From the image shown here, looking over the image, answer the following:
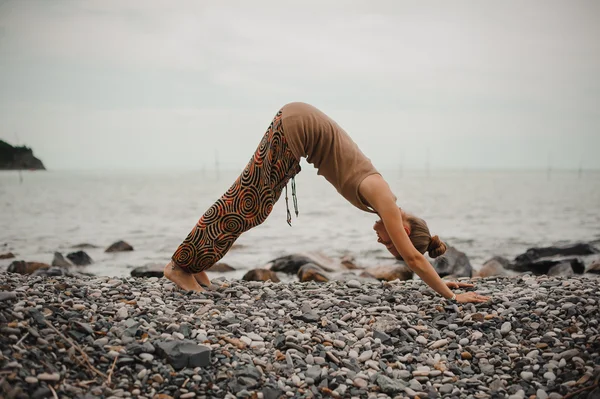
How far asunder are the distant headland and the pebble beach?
2713 centimetres

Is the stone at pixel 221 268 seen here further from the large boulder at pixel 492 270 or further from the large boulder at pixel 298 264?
the large boulder at pixel 492 270

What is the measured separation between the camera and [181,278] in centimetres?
557

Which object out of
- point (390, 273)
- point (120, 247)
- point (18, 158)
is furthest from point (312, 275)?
point (18, 158)

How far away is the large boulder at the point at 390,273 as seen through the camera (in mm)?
9859

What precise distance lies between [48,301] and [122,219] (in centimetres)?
1893

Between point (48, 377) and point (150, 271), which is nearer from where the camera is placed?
point (48, 377)

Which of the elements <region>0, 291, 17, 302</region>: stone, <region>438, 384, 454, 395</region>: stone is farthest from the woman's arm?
<region>0, 291, 17, 302</region>: stone

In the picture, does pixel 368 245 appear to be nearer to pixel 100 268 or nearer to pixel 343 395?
pixel 100 268

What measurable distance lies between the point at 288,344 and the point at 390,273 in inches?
239

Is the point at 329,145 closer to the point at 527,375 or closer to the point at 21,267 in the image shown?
the point at 527,375

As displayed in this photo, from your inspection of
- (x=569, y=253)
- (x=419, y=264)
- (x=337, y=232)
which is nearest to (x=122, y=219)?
(x=337, y=232)

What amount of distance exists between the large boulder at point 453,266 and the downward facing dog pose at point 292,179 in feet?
14.0

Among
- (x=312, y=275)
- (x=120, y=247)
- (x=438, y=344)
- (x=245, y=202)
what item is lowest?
(x=120, y=247)

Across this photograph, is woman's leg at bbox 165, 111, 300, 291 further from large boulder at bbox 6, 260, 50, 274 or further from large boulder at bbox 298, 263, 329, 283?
large boulder at bbox 6, 260, 50, 274
